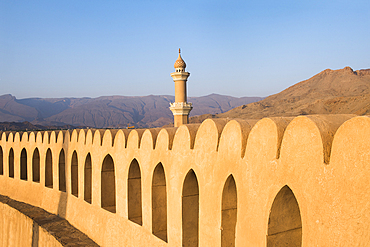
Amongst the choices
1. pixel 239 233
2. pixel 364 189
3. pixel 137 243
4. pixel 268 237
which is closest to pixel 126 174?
pixel 137 243

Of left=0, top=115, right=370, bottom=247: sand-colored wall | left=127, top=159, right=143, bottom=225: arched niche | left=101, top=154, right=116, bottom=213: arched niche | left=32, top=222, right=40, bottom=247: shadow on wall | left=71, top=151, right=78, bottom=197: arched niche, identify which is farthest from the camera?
left=71, top=151, right=78, bottom=197: arched niche

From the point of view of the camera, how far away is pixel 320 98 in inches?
3083

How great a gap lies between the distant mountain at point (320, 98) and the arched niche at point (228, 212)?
44.5 metres

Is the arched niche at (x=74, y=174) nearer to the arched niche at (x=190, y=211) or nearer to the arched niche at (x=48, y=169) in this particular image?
the arched niche at (x=48, y=169)

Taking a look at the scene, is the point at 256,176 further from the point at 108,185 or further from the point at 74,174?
the point at 74,174

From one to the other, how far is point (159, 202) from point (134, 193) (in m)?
1.24

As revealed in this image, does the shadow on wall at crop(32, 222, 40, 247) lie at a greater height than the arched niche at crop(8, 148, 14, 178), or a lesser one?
lesser

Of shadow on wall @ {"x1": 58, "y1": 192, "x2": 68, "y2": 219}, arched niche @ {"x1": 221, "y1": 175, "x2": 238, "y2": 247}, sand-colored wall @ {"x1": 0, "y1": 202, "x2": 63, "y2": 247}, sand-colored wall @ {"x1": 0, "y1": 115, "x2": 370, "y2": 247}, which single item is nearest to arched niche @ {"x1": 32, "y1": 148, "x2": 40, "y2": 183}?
sand-colored wall @ {"x1": 0, "y1": 202, "x2": 63, "y2": 247}

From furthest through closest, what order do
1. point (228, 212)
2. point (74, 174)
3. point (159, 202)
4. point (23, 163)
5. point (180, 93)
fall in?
point (180, 93), point (23, 163), point (74, 174), point (159, 202), point (228, 212)

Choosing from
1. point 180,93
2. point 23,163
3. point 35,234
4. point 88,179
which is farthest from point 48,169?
point 180,93

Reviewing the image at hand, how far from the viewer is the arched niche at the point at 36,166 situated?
541 inches

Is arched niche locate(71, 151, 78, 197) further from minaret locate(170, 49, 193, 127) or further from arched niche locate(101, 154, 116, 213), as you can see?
minaret locate(170, 49, 193, 127)

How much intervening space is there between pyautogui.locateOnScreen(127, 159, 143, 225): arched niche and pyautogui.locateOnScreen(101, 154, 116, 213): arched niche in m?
1.42

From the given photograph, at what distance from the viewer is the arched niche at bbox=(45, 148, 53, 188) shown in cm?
1300
